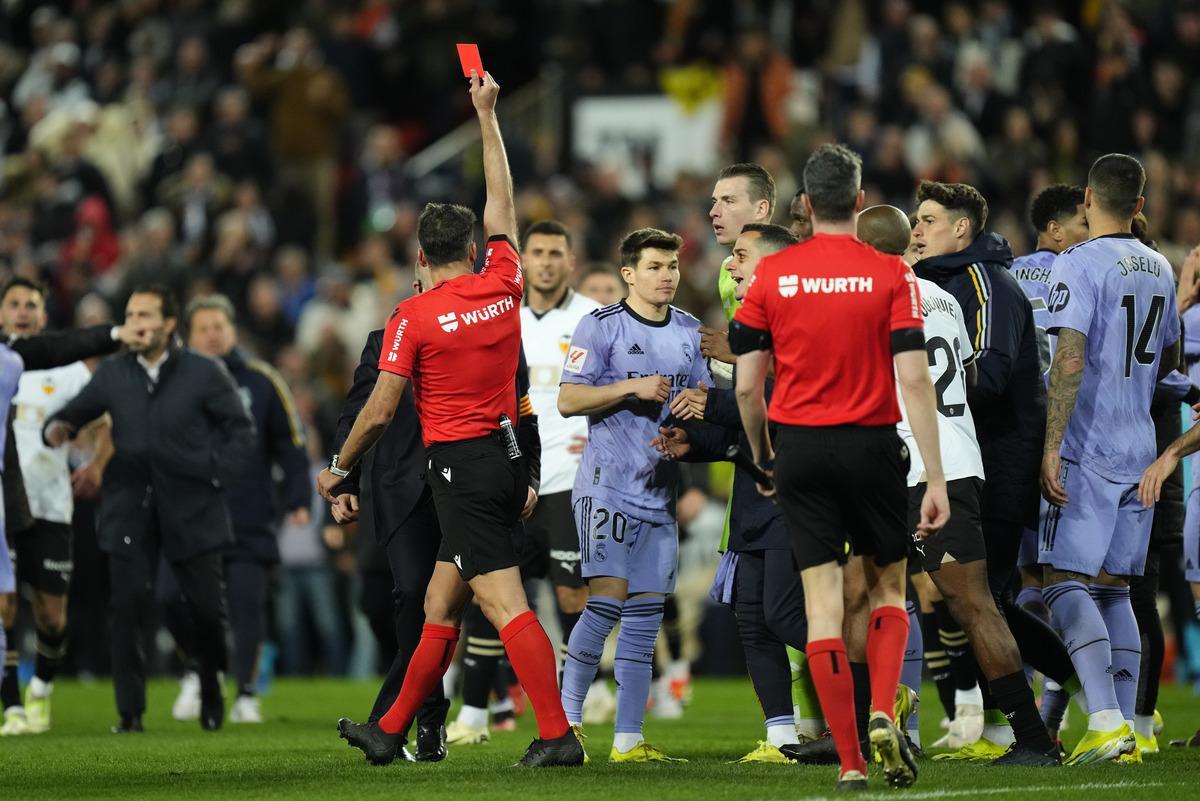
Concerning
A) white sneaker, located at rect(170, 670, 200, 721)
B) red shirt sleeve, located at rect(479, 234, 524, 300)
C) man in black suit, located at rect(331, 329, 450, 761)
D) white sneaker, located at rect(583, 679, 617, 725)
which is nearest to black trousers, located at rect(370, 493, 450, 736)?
man in black suit, located at rect(331, 329, 450, 761)

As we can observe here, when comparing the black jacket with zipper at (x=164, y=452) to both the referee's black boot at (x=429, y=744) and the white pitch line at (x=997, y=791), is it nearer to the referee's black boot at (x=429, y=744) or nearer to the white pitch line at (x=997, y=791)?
the referee's black boot at (x=429, y=744)

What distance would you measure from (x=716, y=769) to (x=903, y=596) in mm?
1420

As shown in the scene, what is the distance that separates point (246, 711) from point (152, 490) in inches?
72.8

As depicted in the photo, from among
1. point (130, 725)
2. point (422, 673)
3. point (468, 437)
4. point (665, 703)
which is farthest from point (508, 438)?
point (665, 703)

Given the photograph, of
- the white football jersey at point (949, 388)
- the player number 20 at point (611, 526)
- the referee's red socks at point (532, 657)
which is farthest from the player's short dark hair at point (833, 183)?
the player number 20 at point (611, 526)

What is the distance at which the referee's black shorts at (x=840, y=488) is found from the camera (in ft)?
22.9

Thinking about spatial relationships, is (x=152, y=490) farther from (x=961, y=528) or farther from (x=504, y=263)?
(x=961, y=528)

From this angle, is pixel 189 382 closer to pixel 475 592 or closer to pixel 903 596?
pixel 475 592

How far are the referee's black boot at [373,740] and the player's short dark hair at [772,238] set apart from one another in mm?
2764

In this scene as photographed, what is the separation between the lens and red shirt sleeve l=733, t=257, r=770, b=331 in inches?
278

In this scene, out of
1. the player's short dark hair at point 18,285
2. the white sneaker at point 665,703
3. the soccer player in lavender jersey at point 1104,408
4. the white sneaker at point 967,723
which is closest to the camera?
the soccer player in lavender jersey at point 1104,408

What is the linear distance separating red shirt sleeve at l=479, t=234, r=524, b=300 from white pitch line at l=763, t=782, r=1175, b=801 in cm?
265

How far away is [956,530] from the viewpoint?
8.01m

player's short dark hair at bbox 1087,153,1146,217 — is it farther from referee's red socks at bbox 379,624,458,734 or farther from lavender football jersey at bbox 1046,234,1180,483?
referee's red socks at bbox 379,624,458,734
